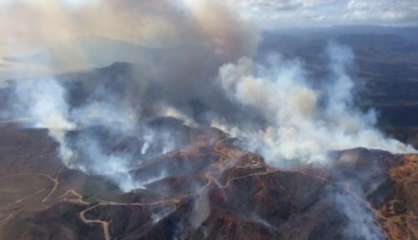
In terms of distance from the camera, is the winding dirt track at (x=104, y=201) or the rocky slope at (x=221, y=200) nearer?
the rocky slope at (x=221, y=200)

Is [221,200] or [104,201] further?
[104,201]

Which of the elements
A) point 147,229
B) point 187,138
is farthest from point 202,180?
point 187,138

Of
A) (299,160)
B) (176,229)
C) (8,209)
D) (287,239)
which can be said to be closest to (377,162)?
(299,160)

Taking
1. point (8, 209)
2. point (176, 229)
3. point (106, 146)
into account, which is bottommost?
point (106, 146)

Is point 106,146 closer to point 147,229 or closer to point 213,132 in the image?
point 213,132

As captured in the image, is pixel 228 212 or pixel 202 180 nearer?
pixel 228 212

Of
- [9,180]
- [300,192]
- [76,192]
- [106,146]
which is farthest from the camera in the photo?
[106,146]

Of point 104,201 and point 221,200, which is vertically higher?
point 221,200

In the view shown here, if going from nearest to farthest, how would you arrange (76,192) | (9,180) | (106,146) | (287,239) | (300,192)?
(287,239), (300,192), (76,192), (9,180), (106,146)

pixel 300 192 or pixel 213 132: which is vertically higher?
pixel 300 192

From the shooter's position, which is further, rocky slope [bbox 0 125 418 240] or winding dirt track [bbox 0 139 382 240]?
winding dirt track [bbox 0 139 382 240]

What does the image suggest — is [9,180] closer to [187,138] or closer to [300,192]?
[187,138]
